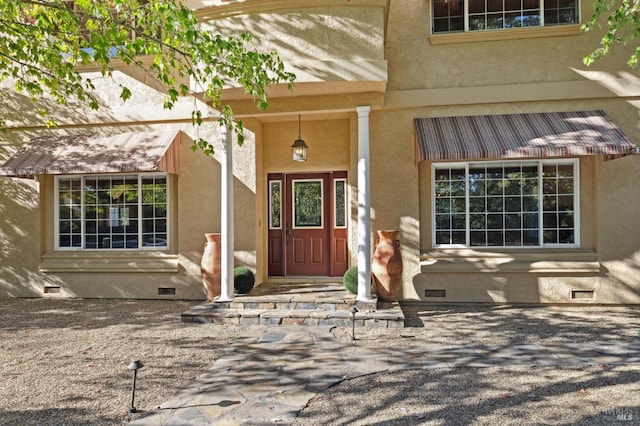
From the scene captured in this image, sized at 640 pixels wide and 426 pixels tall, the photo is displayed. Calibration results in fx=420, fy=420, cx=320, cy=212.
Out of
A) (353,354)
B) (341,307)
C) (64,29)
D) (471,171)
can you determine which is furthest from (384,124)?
(64,29)

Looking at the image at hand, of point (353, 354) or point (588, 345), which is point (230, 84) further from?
point (588, 345)

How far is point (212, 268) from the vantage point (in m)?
8.76

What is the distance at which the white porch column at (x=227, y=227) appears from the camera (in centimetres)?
830

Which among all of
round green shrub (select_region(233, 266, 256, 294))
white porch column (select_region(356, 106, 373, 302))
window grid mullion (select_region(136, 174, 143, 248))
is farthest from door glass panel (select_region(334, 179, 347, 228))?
window grid mullion (select_region(136, 174, 143, 248))

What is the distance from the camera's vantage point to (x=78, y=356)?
5.92 m

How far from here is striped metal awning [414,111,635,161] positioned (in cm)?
770

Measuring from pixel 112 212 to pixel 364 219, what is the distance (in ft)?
20.7

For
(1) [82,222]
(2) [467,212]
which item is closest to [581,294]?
(2) [467,212]

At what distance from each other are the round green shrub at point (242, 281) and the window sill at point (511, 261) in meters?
3.66

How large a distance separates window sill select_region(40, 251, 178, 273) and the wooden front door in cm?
254

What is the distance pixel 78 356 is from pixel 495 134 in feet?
26.6

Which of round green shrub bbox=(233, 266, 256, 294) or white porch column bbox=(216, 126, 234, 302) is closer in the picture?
white porch column bbox=(216, 126, 234, 302)

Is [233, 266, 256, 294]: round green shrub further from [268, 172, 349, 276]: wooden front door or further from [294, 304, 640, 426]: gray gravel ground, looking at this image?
[294, 304, 640, 426]: gray gravel ground

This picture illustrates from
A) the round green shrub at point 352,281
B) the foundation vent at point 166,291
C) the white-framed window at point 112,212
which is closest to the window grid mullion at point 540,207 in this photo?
the round green shrub at point 352,281
